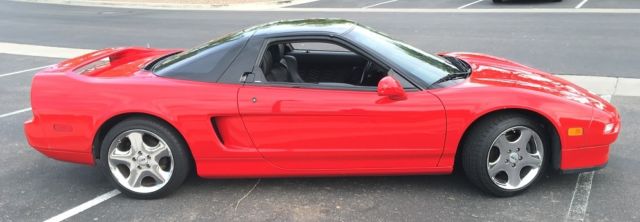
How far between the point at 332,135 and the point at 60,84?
201cm

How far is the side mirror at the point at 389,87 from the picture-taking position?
3.63 m

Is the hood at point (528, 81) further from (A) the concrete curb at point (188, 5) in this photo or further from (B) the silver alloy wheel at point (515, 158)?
(A) the concrete curb at point (188, 5)

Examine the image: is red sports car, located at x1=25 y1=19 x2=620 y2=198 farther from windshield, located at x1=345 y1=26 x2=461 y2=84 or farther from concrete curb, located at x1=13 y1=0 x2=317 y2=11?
concrete curb, located at x1=13 y1=0 x2=317 y2=11

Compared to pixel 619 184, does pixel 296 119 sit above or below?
above

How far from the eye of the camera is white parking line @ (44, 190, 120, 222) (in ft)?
12.6

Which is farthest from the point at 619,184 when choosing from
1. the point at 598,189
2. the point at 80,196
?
the point at 80,196

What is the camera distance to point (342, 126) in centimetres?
380

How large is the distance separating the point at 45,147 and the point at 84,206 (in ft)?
1.77

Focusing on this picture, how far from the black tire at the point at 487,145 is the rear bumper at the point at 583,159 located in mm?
129

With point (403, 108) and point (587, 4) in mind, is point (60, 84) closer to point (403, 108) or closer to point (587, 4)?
point (403, 108)

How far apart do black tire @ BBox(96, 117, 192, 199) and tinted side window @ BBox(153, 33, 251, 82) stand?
40cm

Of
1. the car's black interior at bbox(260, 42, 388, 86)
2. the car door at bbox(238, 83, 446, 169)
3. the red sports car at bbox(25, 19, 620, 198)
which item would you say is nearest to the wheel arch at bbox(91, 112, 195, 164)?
the red sports car at bbox(25, 19, 620, 198)

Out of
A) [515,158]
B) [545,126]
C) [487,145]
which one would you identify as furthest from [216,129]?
[545,126]

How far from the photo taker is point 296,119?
3.80 m
